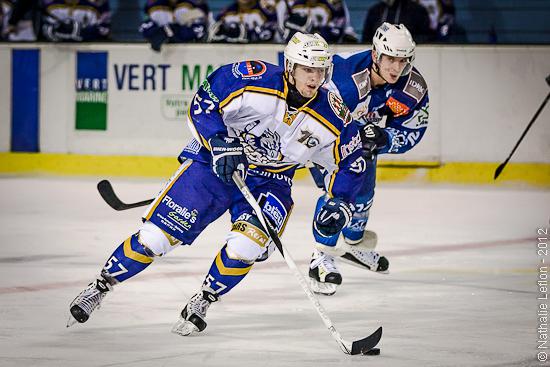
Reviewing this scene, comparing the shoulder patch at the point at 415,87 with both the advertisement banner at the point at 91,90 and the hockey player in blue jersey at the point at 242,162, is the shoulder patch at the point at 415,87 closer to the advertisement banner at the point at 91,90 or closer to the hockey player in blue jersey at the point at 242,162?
the hockey player in blue jersey at the point at 242,162

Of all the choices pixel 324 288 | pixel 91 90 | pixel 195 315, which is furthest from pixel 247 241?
pixel 91 90

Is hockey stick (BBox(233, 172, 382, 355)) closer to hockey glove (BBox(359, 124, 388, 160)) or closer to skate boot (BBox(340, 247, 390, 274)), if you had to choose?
hockey glove (BBox(359, 124, 388, 160))

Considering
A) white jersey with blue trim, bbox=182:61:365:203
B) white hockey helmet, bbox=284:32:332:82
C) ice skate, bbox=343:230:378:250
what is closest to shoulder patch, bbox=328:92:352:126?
white jersey with blue trim, bbox=182:61:365:203

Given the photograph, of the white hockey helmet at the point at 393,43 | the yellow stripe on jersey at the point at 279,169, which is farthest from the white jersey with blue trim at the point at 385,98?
the yellow stripe on jersey at the point at 279,169

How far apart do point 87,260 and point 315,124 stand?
6.58ft

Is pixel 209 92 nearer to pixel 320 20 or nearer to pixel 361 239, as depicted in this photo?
pixel 361 239

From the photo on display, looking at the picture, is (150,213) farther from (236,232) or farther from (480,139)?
(480,139)

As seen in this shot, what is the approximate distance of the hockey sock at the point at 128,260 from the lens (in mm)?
4492

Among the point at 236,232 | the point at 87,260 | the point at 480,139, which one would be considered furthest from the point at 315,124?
the point at 480,139

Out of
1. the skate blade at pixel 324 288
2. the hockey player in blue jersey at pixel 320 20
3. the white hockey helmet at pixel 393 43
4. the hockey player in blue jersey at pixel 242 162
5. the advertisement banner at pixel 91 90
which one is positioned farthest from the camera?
the advertisement banner at pixel 91 90

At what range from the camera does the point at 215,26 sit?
404 inches

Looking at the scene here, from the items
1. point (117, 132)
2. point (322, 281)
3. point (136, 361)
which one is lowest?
point (117, 132)

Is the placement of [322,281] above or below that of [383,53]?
below

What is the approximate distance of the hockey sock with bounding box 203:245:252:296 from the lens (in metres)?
4.49
